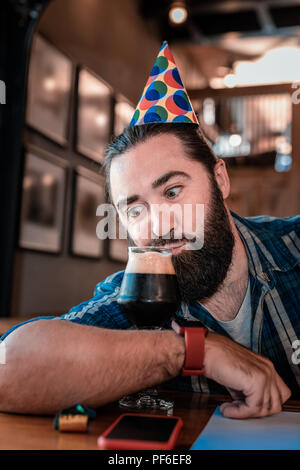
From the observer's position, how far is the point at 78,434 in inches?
28.9

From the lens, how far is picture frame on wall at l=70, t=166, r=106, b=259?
3.33 metres

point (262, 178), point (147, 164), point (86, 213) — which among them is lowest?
point (147, 164)

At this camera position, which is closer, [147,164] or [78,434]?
[78,434]

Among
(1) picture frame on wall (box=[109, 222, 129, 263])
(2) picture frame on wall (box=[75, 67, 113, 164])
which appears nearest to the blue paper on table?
(2) picture frame on wall (box=[75, 67, 113, 164])

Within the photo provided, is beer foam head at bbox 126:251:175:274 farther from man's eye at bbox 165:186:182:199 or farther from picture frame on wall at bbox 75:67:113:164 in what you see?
picture frame on wall at bbox 75:67:113:164

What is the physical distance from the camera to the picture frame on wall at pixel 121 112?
4113 mm

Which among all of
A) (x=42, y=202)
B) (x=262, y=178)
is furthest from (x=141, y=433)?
(x=262, y=178)

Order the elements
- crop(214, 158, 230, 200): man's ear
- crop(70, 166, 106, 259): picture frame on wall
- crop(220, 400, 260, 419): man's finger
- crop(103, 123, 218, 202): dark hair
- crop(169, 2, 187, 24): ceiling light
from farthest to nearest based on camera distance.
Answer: crop(169, 2, 187, 24): ceiling light < crop(70, 166, 106, 259): picture frame on wall < crop(214, 158, 230, 200): man's ear < crop(103, 123, 218, 202): dark hair < crop(220, 400, 260, 419): man's finger

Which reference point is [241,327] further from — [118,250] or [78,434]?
[118,250]

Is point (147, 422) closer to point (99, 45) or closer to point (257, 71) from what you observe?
point (99, 45)

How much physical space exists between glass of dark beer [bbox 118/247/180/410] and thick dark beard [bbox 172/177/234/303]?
0.88 feet

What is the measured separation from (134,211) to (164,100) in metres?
0.35

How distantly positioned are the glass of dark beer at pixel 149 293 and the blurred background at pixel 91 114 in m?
0.79

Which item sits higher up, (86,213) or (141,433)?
(86,213)
